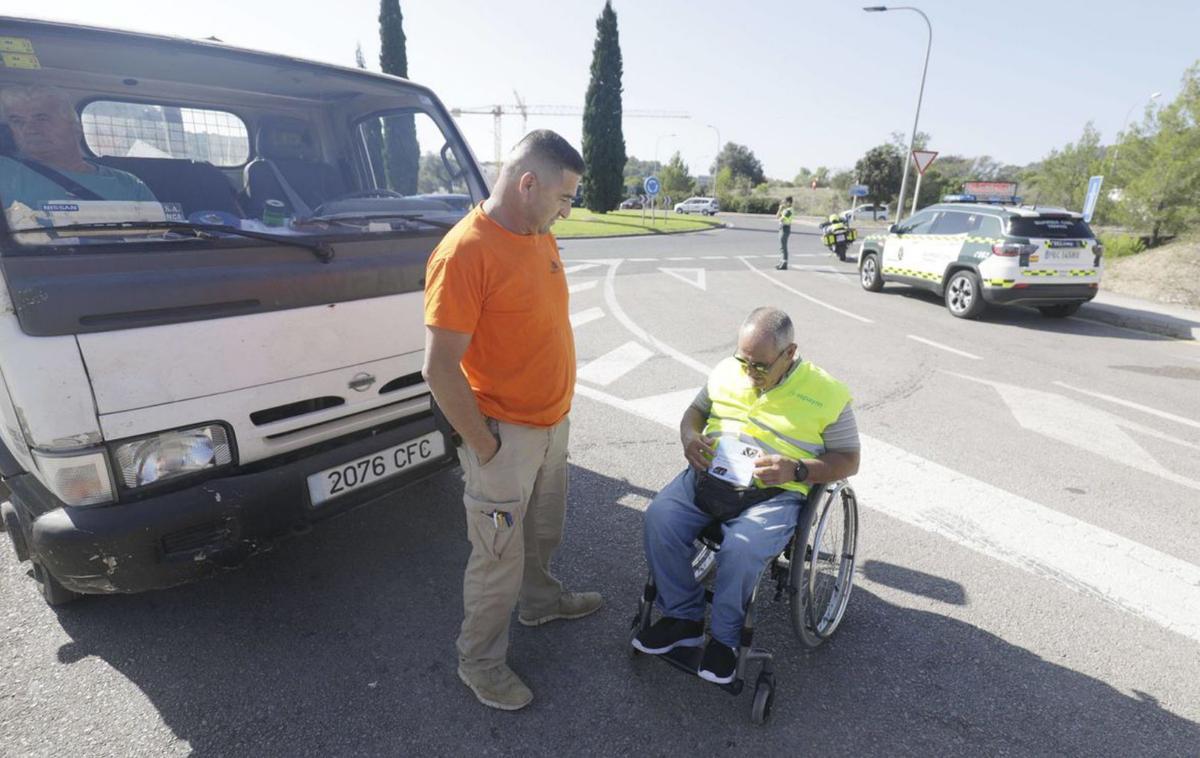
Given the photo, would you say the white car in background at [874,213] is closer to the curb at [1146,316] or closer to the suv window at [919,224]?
the curb at [1146,316]

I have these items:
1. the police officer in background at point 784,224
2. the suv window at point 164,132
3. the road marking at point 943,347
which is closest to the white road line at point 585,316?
the road marking at point 943,347

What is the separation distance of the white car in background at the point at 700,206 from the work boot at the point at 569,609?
48.5m

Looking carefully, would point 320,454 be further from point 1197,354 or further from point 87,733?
point 1197,354

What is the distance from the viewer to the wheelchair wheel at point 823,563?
249cm

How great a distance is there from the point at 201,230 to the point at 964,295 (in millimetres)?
10443

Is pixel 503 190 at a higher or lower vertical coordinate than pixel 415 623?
higher

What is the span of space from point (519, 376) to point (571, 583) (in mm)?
1343

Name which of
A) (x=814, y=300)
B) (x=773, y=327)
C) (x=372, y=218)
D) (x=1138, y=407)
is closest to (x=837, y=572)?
(x=773, y=327)

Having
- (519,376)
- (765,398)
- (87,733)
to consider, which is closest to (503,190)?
(519,376)

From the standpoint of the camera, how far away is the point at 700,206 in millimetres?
50375

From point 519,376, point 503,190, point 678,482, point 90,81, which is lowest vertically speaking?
point 678,482

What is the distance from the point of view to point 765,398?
2.69m

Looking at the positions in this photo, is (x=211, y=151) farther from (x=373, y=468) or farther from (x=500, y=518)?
(x=500, y=518)

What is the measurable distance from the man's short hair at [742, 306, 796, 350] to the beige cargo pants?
2.84 ft
